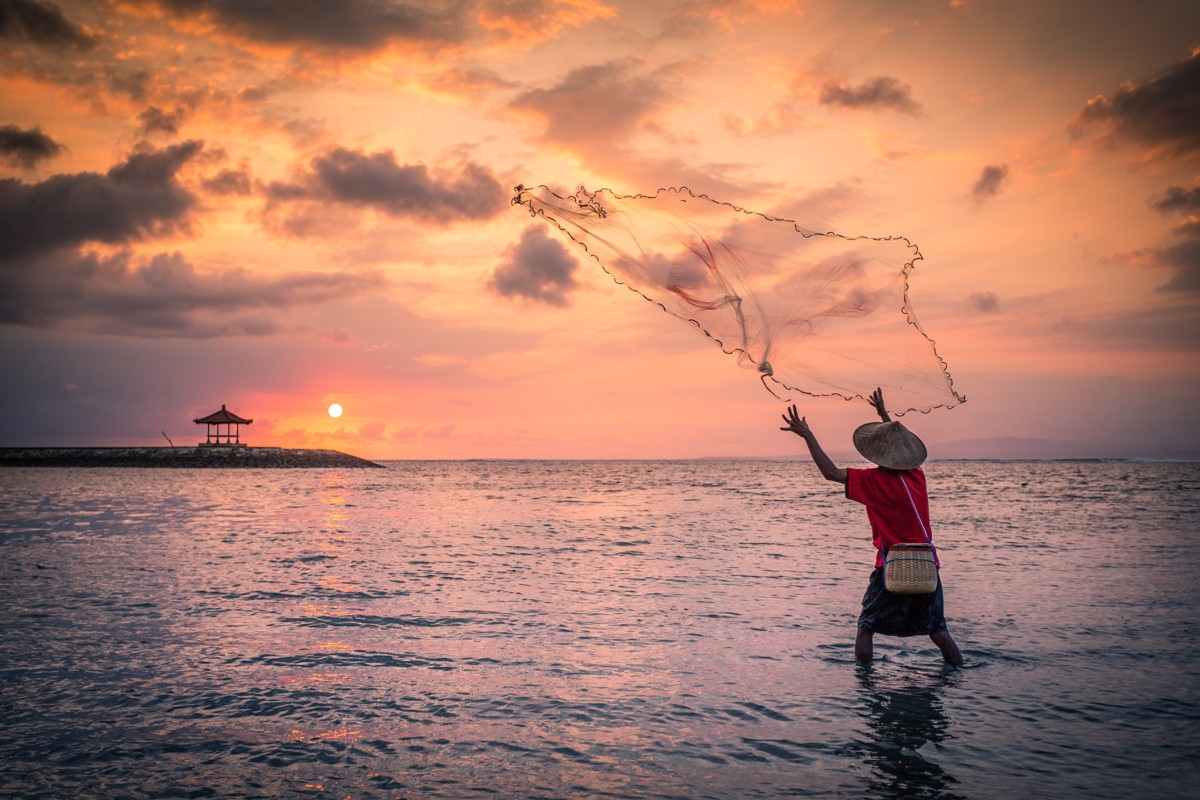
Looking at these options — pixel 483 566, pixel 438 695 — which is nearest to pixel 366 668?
pixel 438 695

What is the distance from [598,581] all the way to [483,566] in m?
3.25

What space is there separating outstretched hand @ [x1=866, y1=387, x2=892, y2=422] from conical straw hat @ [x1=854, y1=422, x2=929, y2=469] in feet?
1.19

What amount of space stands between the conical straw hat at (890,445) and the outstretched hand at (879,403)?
0.36m

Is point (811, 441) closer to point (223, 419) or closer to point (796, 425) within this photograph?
point (796, 425)

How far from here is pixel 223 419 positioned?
104 metres

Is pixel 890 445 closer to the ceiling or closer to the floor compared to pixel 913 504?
closer to the ceiling

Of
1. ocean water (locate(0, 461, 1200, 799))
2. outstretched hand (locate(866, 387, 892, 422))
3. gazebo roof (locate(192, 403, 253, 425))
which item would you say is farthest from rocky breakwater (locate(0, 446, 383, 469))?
outstretched hand (locate(866, 387, 892, 422))

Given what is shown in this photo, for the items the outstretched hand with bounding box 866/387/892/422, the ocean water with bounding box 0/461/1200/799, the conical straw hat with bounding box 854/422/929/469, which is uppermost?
the outstretched hand with bounding box 866/387/892/422

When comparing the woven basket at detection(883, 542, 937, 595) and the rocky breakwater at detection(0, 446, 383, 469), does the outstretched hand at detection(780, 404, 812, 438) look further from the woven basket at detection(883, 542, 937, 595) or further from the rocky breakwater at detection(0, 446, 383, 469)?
the rocky breakwater at detection(0, 446, 383, 469)

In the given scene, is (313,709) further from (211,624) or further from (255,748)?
(211,624)

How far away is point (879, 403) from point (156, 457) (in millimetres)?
123101

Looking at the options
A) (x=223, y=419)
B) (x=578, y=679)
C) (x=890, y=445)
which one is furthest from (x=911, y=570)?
(x=223, y=419)

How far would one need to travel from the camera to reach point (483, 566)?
55.6ft

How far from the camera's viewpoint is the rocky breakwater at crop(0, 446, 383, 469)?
360 feet
